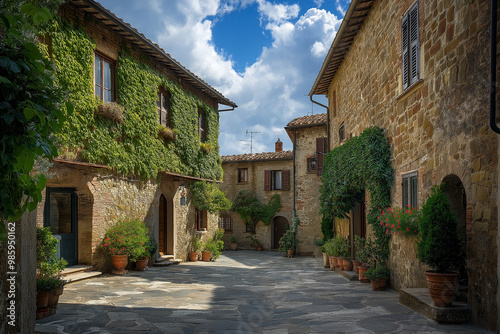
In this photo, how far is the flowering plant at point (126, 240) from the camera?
35.6 feet

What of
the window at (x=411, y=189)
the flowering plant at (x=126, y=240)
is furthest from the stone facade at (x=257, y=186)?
the window at (x=411, y=189)

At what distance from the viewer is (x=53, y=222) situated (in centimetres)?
1014

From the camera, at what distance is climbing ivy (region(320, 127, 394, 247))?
9133 mm

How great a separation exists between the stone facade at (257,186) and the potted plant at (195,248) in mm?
9044

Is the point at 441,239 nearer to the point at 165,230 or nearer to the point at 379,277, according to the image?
the point at 379,277

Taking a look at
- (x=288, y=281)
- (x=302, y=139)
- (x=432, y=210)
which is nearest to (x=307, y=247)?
(x=302, y=139)

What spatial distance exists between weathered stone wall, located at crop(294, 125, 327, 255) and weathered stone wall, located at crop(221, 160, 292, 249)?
8.50ft

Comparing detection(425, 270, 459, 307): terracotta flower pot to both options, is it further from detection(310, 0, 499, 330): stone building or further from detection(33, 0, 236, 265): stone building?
detection(33, 0, 236, 265): stone building

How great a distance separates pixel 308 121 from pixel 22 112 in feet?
66.1

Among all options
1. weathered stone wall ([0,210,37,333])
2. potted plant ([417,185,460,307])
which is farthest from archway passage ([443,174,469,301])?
weathered stone wall ([0,210,37,333])

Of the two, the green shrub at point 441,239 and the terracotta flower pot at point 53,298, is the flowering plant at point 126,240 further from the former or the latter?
the green shrub at point 441,239

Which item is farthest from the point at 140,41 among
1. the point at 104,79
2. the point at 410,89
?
the point at 410,89

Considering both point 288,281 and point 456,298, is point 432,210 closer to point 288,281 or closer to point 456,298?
point 456,298

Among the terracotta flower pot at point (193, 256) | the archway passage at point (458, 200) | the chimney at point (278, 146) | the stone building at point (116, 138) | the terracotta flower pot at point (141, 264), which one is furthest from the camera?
the chimney at point (278, 146)
